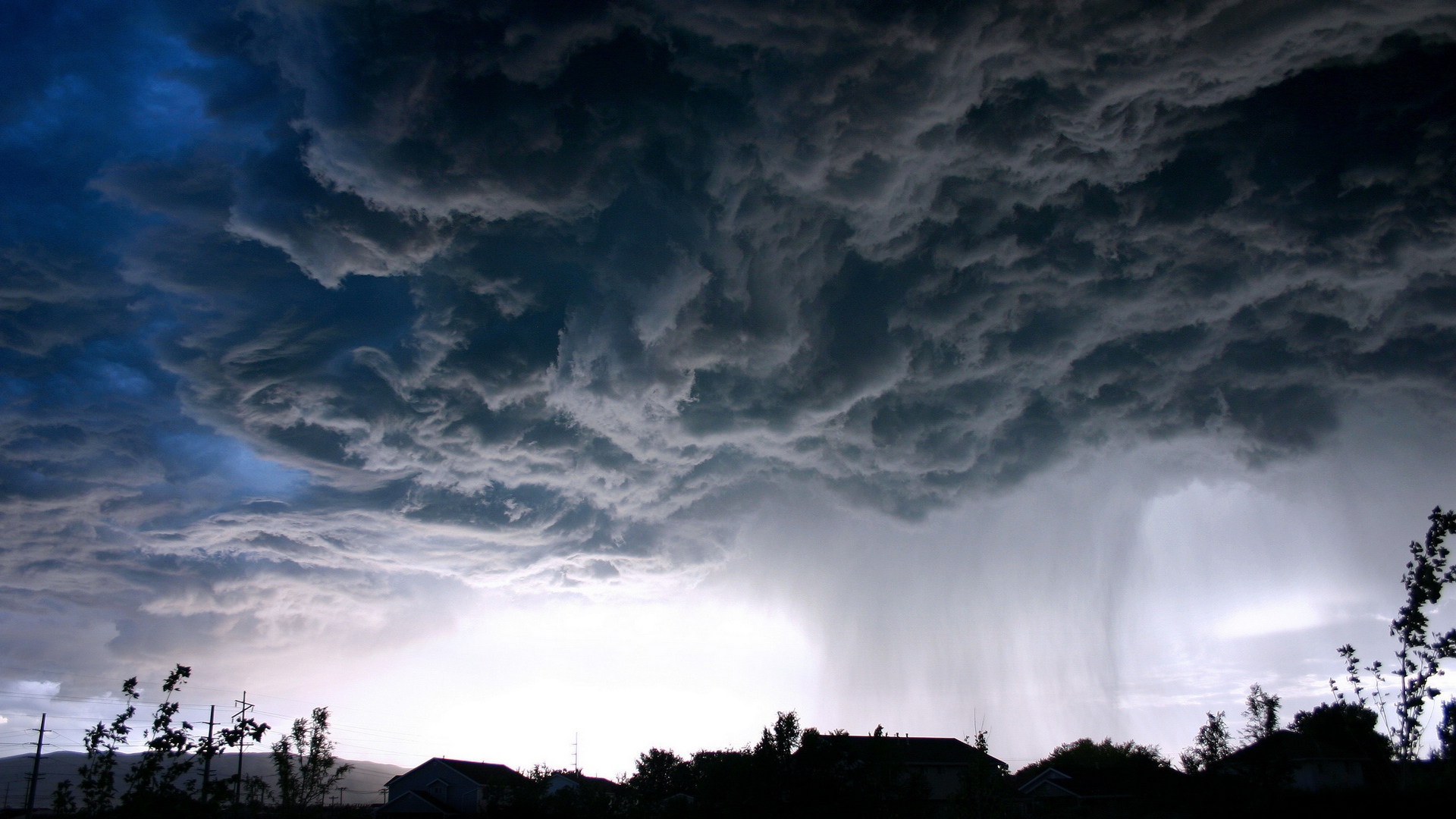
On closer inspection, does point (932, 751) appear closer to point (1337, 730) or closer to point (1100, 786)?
point (1100, 786)

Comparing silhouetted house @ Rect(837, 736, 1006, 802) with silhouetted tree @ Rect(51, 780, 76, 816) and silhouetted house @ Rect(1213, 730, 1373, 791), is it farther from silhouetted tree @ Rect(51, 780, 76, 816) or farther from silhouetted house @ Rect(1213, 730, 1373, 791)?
silhouetted tree @ Rect(51, 780, 76, 816)

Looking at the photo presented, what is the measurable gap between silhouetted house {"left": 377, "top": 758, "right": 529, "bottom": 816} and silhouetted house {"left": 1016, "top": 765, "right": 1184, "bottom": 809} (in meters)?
53.7

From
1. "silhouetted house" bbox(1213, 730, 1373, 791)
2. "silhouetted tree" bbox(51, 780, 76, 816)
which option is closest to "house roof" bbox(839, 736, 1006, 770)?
"silhouetted house" bbox(1213, 730, 1373, 791)

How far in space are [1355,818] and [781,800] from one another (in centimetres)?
2605

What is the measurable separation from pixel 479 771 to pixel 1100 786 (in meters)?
67.6

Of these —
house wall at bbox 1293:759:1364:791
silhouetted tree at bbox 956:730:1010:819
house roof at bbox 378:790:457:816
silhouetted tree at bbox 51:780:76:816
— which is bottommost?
house roof at bbox 378:790:457:816

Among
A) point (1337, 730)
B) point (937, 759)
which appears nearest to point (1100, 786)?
point (937, 759)

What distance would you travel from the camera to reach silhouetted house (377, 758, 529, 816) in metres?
79.3

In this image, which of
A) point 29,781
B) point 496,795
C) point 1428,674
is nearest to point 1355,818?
point 1428,674

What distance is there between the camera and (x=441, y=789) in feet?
281

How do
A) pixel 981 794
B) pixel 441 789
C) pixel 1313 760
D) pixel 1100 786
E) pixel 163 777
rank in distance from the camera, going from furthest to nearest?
pixel 441 789, pixel 1100 786, pixel 1313 760, pixel 981 794, pixel 163 777

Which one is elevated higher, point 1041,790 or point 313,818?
point 313,818

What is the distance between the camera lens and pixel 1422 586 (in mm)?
30000

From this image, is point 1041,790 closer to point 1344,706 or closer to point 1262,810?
point 1262,810
